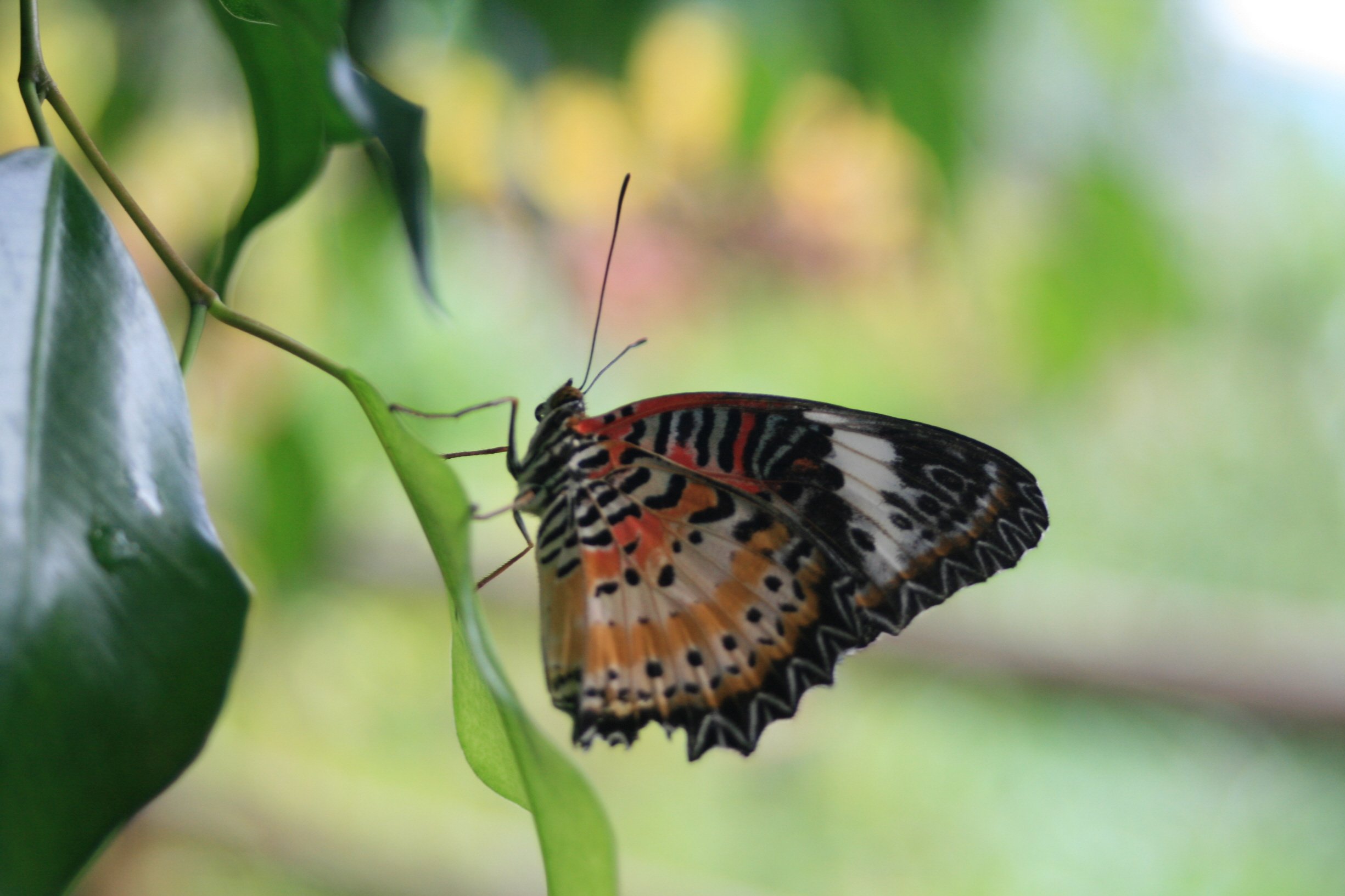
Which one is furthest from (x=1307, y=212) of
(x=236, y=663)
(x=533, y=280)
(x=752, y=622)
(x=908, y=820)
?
(x=236, y=663)

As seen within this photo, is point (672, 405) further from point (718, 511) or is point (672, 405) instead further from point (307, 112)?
point (307, 112)

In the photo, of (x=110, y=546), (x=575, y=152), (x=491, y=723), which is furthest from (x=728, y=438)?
(x=575, y=152)

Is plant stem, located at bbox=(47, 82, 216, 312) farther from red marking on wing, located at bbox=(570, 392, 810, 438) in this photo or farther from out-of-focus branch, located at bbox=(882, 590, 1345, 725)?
out-of-focus branch, located at bbox=(882, 590, 1345, 725)

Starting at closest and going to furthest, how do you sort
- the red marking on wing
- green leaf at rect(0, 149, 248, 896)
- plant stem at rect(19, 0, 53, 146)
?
green leaf at rect(0, 149, 248, 896)
plant stem at rect(19, 0, 53, 146)
the red marking on wing

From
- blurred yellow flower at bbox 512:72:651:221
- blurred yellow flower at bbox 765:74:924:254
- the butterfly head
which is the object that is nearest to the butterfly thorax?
the butterfly head

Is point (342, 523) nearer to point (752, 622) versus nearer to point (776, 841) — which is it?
point (752, 622)

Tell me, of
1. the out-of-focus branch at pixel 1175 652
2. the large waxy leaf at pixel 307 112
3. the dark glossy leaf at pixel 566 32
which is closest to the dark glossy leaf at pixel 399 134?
the large waxy leaf at pixel 307 112
